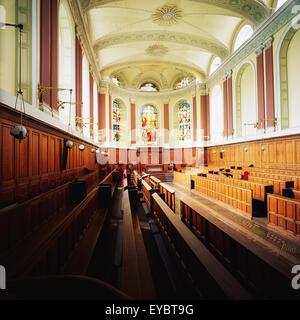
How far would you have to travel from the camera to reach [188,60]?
51.8 feet

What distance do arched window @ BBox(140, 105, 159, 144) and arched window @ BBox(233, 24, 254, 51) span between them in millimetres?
Result: 8957

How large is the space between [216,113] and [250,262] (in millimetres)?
15178

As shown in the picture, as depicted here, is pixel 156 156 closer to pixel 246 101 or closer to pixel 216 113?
pixel 216 113

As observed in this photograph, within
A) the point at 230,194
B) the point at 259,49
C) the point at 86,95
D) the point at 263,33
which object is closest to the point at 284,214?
the point at 230,194

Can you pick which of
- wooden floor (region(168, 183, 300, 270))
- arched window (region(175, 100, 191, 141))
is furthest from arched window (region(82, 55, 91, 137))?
arched window (region(175, 100, 191, 141))

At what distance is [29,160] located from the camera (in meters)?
4.33

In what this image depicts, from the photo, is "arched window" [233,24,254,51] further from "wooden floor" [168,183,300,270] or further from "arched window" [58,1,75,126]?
"wooden floor" [168,183,300,270]

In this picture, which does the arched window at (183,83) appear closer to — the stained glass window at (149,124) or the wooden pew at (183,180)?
the stained glass window at (149,124)

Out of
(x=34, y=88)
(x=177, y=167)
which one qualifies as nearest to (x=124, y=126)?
(x=177, y=167)

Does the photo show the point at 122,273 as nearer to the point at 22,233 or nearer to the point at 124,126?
the point at 22,233

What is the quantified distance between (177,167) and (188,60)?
8547 mm

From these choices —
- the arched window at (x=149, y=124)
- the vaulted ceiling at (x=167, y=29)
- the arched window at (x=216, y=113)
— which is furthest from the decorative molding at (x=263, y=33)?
the arched window at (x=149, y=124)

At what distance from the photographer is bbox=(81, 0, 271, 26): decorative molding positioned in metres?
9.30

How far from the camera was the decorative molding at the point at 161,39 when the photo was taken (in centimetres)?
1223
